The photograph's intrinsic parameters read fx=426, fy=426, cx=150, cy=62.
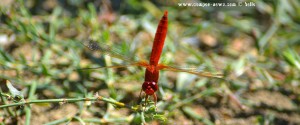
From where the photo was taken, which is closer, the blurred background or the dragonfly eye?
the dragonfly eye

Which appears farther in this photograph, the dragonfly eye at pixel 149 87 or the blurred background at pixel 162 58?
the blurred background at pixel 162 58

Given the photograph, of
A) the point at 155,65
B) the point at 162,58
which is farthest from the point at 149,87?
the point at 162,58

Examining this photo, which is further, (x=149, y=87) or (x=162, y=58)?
(x=162, y=58)

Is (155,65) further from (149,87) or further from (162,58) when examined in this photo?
(162,58)

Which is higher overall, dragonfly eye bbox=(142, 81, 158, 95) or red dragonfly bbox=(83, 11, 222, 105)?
red dragonfly bbox=(83, 11, 222, 105)

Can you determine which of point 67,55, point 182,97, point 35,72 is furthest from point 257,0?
point 35,72

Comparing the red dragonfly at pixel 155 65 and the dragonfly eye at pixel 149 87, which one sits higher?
the red dragonfly at pixel 155 65

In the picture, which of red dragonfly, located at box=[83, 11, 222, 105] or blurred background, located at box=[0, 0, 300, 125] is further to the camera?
blurred background, located at box=[0, 0, 300, 125]

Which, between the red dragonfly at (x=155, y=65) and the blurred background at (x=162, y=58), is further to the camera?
the blurred background at (x=162, y=58)
